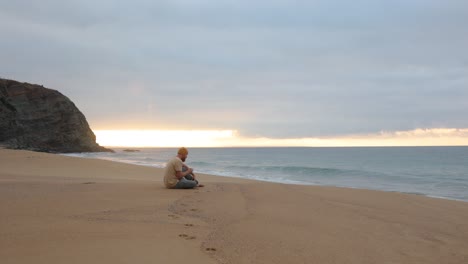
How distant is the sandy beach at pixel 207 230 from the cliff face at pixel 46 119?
184 ft

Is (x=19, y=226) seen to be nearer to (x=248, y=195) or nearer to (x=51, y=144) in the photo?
(x=248, y=195)

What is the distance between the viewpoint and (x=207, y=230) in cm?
549

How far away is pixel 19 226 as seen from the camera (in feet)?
16.5

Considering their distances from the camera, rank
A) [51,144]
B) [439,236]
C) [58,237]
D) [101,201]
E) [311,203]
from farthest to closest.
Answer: [51,144] → [311,203] → [101,201] → [439,236] → [58,237]

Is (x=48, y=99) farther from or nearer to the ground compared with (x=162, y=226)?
farther from the ground

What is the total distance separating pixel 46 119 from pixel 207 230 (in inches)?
2684

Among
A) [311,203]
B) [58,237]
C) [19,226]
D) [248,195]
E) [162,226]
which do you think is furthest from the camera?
[248,195]

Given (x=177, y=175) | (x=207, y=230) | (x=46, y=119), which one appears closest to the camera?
(x=207, y=230)

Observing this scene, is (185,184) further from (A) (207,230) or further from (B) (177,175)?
(A) (207,230)

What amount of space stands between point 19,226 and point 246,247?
2.93 meters

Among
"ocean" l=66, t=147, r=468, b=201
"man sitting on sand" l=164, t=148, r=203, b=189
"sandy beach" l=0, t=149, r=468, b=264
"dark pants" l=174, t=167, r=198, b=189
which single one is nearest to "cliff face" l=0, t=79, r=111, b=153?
"ocean" l=66, t=147, r=468, b=201

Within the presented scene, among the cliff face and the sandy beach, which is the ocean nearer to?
the cliff face

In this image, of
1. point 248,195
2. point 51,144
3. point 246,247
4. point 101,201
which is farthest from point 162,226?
point 51,144

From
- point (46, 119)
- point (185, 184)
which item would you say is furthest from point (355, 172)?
point (46, 119)
